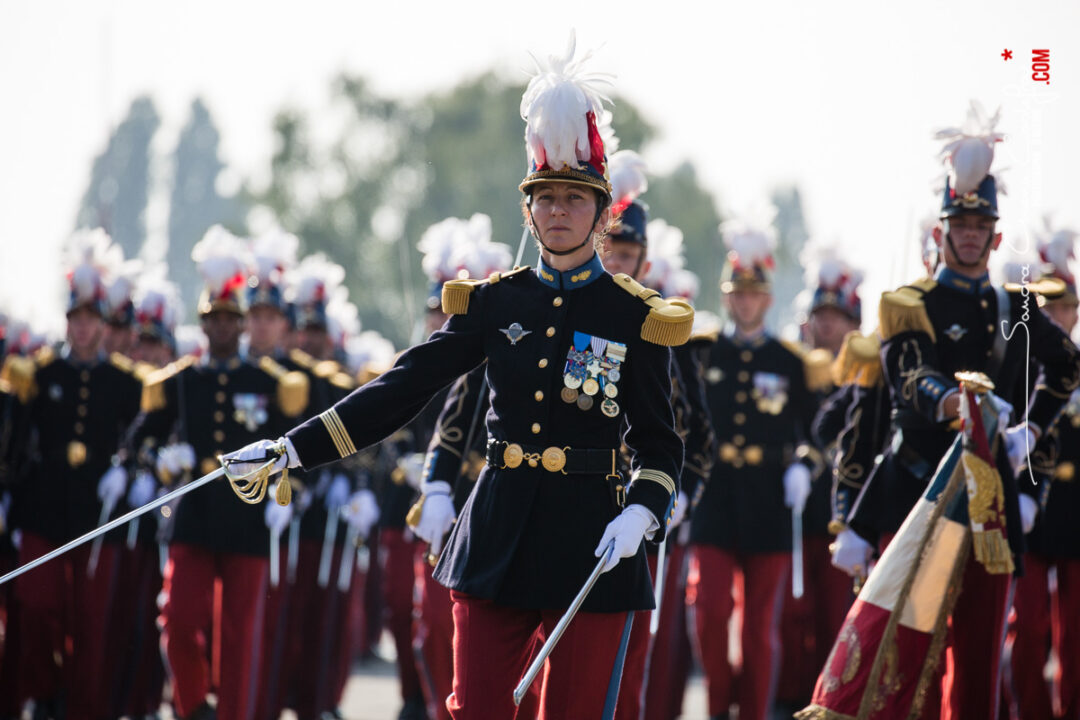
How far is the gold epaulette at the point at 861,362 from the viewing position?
7.32 m

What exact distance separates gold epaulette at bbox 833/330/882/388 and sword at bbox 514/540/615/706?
287 centimetres

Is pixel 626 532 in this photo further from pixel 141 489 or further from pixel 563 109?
pixel 141 489

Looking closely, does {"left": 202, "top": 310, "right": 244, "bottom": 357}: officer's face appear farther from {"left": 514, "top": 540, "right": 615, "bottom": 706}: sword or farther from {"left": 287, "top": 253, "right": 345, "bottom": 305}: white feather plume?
{"left": 514, "top": 540, "right": 615, "bottom": 706}: sword

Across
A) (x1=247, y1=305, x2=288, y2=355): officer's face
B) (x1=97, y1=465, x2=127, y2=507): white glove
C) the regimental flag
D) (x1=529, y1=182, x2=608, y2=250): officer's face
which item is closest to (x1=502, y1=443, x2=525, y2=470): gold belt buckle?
(x1=529, y1=182, x2=608, y2=250): officer's face

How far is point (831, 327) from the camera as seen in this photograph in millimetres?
10883

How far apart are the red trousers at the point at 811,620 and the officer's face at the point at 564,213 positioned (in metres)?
5.94

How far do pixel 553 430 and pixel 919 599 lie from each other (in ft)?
6.75

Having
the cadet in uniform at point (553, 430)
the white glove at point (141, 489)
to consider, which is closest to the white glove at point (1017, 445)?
the cadet in uniform at point (553, 430)

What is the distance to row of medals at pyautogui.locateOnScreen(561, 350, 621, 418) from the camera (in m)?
5.01

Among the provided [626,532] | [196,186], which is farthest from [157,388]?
[196,186]

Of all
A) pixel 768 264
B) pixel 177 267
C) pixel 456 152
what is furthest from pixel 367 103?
pixel 768 264

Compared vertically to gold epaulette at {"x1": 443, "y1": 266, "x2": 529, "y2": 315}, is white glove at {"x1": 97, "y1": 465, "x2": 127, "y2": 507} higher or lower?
lower

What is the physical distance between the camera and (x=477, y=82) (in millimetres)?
50812

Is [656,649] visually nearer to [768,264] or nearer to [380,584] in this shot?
[768,264]
